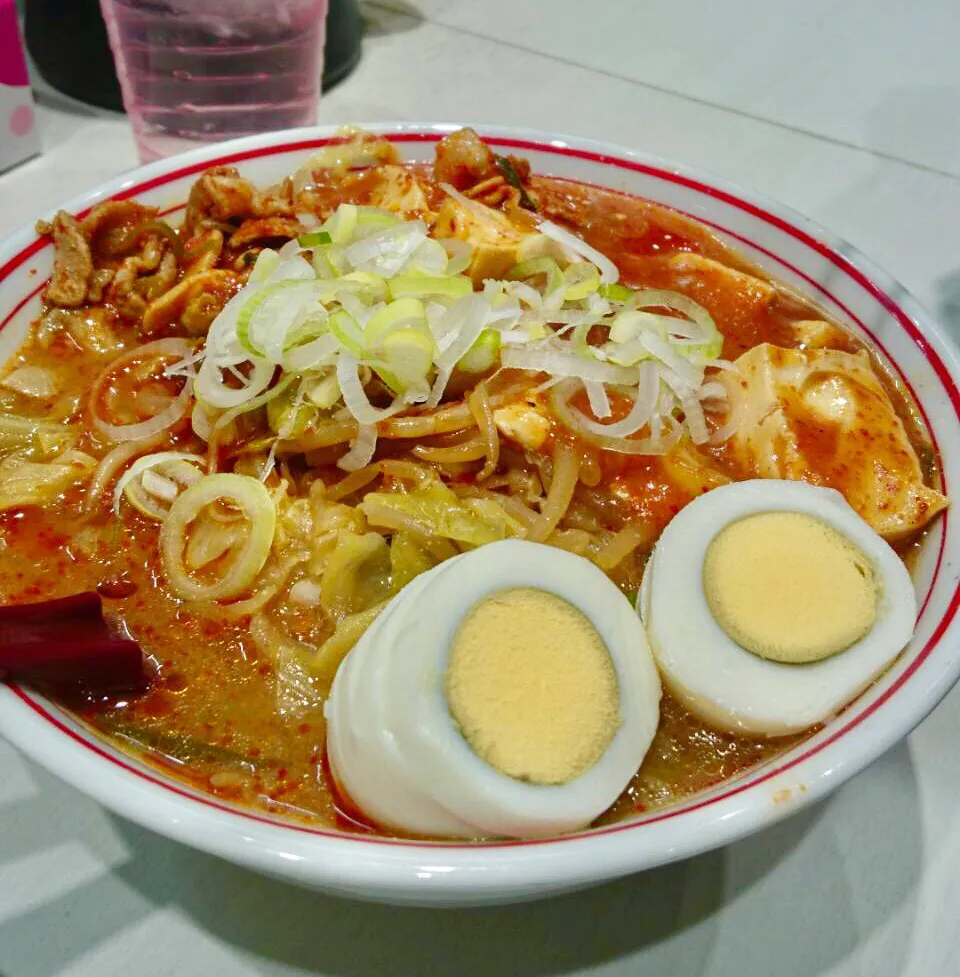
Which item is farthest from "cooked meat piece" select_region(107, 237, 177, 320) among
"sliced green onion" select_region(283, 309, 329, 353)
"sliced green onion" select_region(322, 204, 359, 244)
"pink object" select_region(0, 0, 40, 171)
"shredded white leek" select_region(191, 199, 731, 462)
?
"pink object" select_region(0, 0, 40, 171)

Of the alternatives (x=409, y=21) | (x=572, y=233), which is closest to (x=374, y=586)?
(x=572, y=233)

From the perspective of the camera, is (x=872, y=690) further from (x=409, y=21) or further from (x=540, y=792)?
(x=409, y=21)

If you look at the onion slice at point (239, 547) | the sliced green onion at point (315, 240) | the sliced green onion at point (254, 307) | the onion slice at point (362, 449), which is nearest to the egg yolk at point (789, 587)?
the onion slice at point (362, 449)

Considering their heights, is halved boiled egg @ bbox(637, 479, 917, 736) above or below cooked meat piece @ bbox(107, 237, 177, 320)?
below

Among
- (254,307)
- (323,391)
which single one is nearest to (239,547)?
(323,391)

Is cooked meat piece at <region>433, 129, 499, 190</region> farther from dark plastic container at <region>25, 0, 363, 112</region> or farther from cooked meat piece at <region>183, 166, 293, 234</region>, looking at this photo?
dark plastic container at <region>25, 0, 363, 112</region>

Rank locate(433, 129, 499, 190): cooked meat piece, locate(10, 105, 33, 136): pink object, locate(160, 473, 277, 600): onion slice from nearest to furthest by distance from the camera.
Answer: locate(160, 473, 277, 600): onion slice
locate(433, 129, 499, 190): cooked meat piece
locate(10, 105, 33, 136): pink object

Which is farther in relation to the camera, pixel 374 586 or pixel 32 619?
pixel 374 586

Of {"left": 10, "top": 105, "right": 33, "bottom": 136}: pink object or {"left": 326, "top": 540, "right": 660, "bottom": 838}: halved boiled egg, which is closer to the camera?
{"left": 326, "top": 540, "right": 660, "bottom": 838}: halved boiled egg
